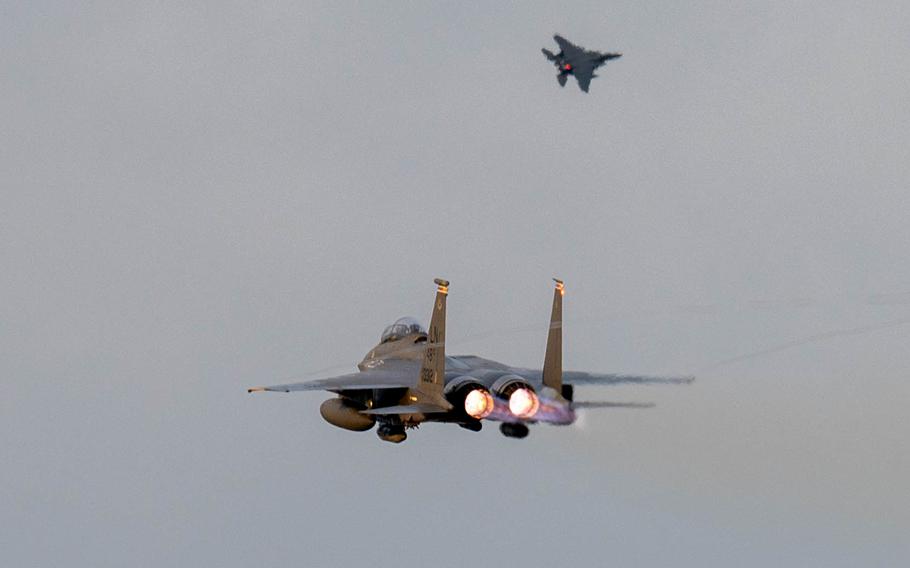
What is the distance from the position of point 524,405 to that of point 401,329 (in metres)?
11.8

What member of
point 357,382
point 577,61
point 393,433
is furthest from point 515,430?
point 577,61

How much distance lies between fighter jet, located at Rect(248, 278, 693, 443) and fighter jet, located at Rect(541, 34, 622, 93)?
19.8 m

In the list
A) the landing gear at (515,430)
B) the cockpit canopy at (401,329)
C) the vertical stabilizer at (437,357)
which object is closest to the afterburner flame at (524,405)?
the landing gear at (515,430)

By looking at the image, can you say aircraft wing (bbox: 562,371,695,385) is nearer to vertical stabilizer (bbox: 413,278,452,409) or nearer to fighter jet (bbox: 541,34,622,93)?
vertical stabilizer (bbox: 413,278,452,409)

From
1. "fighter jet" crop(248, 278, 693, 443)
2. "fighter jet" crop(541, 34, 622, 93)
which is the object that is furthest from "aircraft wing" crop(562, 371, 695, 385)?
"fighter jet" crop(541, 34, 622, 93)

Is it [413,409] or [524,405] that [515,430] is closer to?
[524,405]

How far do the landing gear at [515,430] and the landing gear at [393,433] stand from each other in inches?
168

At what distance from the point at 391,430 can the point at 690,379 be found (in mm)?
10871

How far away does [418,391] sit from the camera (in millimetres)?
57094

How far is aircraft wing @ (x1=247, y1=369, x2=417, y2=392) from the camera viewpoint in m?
59.3

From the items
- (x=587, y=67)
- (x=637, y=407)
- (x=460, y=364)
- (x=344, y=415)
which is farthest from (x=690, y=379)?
(x=587, y=67)

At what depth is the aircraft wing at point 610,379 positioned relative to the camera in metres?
56.9

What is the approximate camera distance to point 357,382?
198 feet

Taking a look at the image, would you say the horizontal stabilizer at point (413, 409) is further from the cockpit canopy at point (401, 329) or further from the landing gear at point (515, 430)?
the cockpit canopy at point (401, 329)
